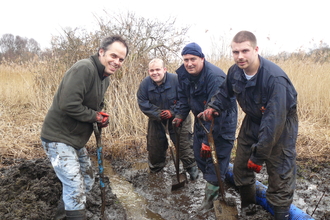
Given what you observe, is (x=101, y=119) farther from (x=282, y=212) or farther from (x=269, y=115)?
(x=282, y=212)

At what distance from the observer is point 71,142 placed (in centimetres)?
292

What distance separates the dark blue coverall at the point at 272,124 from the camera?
9.21ft

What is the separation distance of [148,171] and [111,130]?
2.01m

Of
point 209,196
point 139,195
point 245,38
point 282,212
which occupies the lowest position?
point 139,195

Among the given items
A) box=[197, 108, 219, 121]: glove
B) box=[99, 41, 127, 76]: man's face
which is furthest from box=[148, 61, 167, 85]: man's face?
box=[99, 41, 127, 76]: man's face

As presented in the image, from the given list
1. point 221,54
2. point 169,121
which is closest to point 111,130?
point 169,121

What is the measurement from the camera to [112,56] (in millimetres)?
3021

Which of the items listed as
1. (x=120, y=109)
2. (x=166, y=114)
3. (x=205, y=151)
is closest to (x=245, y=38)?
(x=205, y=151)

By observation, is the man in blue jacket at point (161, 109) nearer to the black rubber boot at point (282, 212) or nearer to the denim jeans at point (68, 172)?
the black rubber boot at point (282, 212)

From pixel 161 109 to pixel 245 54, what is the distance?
2375 mm

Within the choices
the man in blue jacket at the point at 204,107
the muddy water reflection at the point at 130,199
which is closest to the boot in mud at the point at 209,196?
the man in blue jacket at the point at 204,107

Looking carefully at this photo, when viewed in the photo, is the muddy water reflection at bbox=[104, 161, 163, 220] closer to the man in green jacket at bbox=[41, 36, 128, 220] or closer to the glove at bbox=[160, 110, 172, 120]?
the man in green jacket at bbox=[41, 36, 128, 220]

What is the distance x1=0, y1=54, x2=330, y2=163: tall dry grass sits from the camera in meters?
6.27

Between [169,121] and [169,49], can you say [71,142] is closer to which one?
[169,121]
